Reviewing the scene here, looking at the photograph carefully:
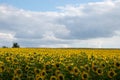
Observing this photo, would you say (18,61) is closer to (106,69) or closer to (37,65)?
(37,65)

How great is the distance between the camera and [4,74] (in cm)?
1633

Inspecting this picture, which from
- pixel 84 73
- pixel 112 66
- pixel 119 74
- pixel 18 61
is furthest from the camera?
pixel 18 61

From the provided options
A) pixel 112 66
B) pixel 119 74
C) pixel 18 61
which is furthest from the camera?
pixel 18 61

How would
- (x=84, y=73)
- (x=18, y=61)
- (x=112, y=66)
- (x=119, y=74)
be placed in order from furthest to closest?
(x=18, y=61)
(x=112, y=66)
(x=119, y=74)
(x=84, y=73)

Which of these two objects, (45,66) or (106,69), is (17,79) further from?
(106,69)

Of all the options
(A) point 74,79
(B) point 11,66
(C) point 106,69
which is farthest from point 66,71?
(B) point 11,66

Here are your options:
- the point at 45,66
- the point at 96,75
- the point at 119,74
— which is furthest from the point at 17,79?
the point at 119,74

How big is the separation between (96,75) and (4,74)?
3634mm

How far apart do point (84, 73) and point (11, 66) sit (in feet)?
13.2

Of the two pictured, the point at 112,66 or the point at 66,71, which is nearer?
the point at 66,71

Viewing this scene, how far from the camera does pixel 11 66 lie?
58.5 ft

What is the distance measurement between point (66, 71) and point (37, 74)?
127cm

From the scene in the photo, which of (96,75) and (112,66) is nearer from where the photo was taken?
(96,75)

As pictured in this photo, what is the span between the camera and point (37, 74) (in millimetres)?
15188
